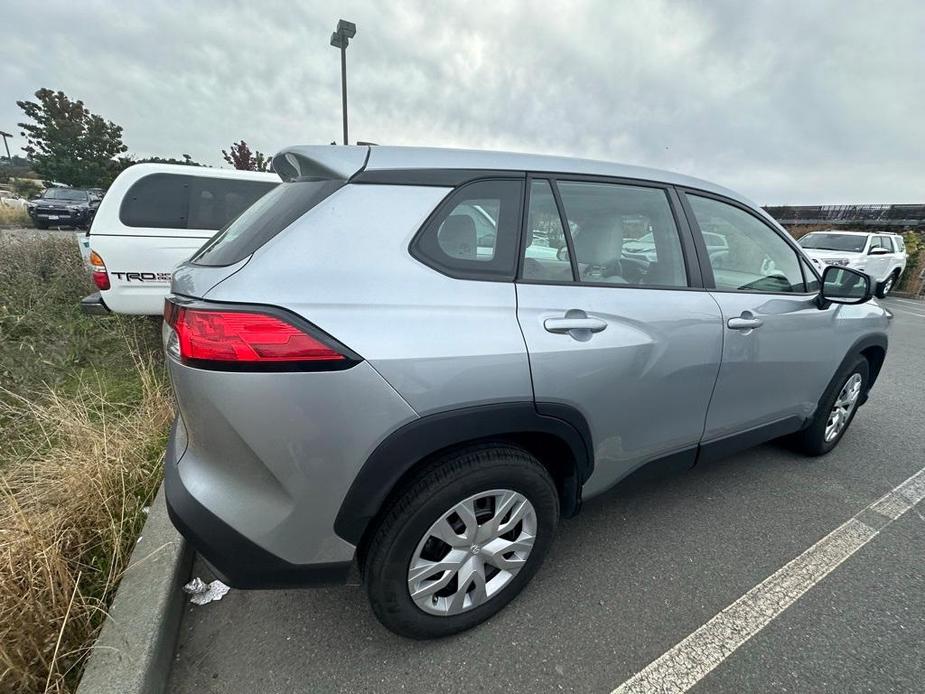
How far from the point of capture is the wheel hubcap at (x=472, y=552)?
5.32 feet

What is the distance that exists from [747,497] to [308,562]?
2614 millimetres

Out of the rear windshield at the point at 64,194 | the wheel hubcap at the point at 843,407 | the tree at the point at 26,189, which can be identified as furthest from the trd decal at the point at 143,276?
the tree at the point at 26,189

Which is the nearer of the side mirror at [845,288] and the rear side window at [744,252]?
the rear side window at [744,252]

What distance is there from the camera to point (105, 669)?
1452mm

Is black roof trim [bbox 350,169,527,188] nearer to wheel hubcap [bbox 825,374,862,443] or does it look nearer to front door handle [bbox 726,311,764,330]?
front door handle [bbox 726,311,764,330]

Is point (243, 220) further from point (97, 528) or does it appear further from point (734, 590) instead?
point (734, 590)

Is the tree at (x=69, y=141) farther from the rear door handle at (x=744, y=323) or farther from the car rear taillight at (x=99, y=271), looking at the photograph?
the rear door handle at (x=744, y=323)

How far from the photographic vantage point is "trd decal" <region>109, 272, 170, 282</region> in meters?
4.38

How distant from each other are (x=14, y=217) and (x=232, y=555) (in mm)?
26320

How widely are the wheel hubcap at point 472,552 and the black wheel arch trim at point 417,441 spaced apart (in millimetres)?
245

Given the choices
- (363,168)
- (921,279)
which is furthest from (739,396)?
(921,279)

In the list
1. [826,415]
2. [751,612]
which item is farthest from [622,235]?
[826,415]

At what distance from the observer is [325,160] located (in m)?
1.55

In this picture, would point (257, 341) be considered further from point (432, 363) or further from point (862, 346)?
point (862, 346)
